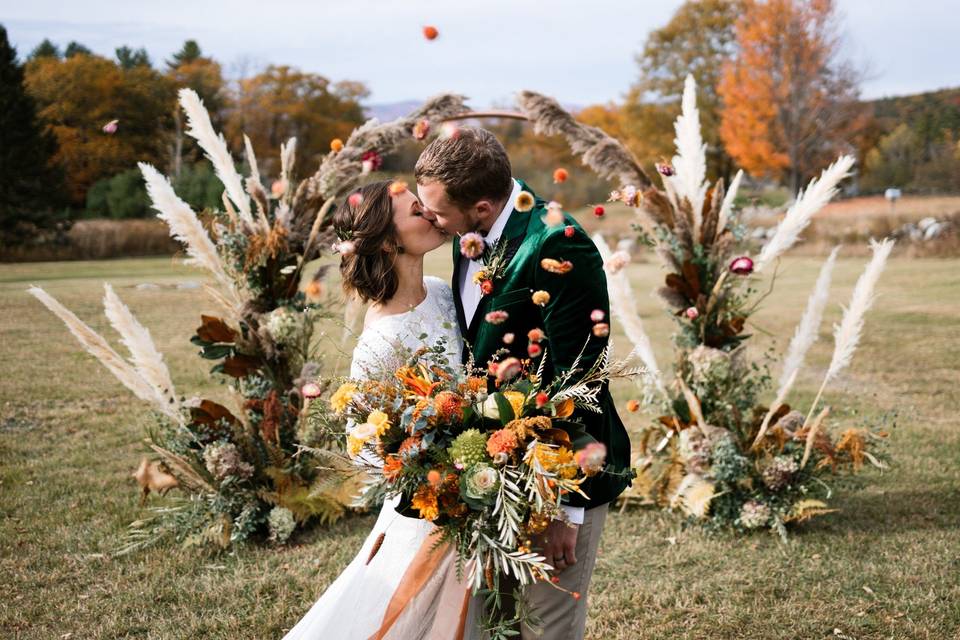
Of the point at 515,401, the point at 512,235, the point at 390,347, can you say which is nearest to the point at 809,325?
the point at 512,235

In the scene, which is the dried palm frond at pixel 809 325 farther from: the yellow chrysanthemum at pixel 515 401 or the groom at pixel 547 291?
the yellow chrysanthemum at pixel 515 401

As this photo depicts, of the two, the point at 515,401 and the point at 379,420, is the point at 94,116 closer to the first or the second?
the point at 379,420

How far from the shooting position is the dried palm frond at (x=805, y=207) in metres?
5.18

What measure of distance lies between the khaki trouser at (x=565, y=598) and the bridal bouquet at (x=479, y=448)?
294 millimetres

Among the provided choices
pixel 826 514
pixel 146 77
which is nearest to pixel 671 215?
pixel 826 514

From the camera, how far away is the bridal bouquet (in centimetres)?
236

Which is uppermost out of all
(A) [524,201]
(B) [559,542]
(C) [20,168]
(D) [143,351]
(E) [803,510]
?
(C) [20,168]

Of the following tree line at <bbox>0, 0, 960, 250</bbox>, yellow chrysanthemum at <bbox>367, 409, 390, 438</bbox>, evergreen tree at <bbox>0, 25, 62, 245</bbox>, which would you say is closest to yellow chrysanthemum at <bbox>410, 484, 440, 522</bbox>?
yellow chrysanthemum at <bbox>367, 409, 390, 438</bbox>

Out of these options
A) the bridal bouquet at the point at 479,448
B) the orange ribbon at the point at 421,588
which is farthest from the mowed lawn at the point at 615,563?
the bridal bouquet at the point at 479,448

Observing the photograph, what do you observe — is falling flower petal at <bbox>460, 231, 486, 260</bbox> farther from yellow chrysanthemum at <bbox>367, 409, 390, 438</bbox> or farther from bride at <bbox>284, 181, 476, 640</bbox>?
yellow chrysanthemum at <bbox>367, 409, 390, 438</bbox>

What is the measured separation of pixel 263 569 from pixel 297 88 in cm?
5741

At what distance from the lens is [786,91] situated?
131ft

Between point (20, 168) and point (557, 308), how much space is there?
130ft

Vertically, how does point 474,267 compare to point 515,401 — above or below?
above
